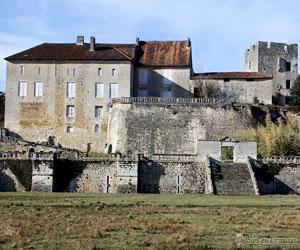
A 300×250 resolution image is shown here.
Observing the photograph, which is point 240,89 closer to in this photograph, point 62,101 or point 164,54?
point 164,54

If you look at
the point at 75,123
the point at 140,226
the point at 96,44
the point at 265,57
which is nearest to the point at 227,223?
the point at 140,226

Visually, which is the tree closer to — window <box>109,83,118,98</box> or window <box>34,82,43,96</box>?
window <box>109,83,118,98</box>

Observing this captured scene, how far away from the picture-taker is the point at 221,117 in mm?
51250

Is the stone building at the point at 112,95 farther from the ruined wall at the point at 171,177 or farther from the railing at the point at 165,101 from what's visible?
the ruined wall at the point at 171,177

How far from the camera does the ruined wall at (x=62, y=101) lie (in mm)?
53875

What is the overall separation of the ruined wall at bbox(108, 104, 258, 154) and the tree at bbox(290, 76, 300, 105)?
14092mm

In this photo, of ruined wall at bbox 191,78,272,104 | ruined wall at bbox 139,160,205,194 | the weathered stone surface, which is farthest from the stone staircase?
ruined wall at bbox 191,78,272,104

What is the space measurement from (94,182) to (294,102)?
34.6 metres

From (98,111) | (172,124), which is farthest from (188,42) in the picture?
(98,111)

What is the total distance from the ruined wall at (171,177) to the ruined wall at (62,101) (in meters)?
16.8

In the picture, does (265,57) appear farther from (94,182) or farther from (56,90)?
(94,182)

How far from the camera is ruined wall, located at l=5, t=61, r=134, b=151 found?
177 ft

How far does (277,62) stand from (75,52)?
27.7 metres

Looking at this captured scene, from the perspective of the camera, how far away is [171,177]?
121ft
